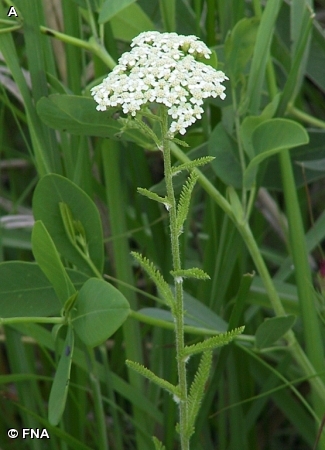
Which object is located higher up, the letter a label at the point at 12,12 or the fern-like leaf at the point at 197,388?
the letter a label at the point at 12,12

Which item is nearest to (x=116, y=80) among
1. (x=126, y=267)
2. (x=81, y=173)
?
(x=81, y=173)

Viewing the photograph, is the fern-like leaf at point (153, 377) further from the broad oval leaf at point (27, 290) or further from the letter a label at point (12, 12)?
the letter a label at point (12, 12)

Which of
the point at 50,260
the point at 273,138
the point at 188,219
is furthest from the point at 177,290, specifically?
the point at 188,219

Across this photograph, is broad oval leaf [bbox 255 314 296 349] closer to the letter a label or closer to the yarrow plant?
the yarrow plant

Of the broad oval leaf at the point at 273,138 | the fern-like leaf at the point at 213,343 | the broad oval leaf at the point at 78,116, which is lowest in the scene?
the fern-like leaf at the point at 213,343

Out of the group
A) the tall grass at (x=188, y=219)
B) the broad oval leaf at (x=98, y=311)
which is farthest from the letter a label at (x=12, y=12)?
the broad oval leaf at (x=98, y=311)

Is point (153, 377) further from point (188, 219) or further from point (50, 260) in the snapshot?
point (188, 219)

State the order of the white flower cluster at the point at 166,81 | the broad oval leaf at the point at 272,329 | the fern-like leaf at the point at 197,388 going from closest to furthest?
the white flower cluster at the point at 166,81 → the fern-like leaf at the point at 197,388 → the broad oval leaf at the point at 272,329
